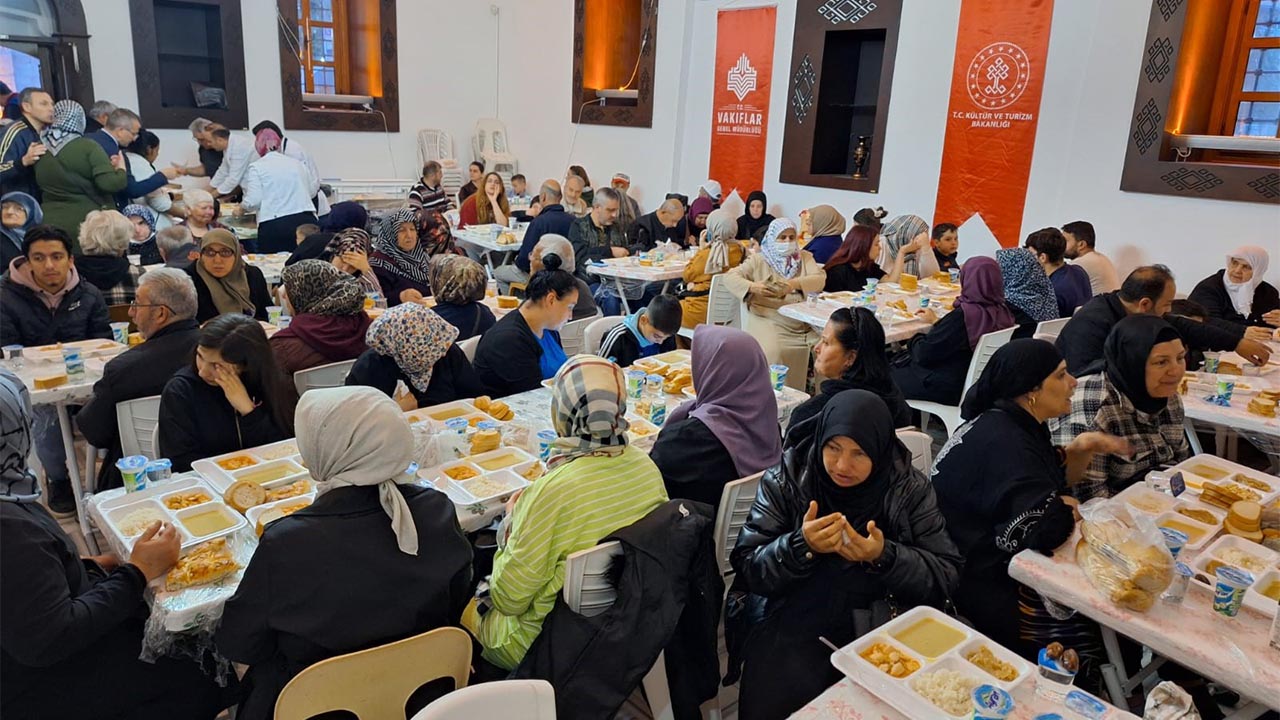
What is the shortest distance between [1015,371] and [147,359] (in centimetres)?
343

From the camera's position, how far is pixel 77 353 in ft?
13.0

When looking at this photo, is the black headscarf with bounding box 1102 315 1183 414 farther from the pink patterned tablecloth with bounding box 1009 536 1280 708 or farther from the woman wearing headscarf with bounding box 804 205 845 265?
the woman wearing headscarf with bounding box 804 205 845 265

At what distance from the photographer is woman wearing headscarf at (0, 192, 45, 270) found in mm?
5645

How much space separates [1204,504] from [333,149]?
11.0 metres

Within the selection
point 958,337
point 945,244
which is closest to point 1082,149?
point 945,244

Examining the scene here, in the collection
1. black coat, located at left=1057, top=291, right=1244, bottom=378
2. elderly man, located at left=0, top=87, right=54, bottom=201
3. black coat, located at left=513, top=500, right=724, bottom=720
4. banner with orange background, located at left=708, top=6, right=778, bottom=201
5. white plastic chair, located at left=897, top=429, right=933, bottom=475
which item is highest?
banner with orange background, located at left=708, top=6, right=778, bottom=201

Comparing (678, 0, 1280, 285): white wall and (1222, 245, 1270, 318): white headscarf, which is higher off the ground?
(678, 0, 1280, 285): white wall

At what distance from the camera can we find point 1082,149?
7422 mm

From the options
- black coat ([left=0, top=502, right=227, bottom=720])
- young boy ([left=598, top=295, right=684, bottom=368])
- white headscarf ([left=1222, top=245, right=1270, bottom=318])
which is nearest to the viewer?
black coat ([left=0, top=502, right=227, bottom=720])

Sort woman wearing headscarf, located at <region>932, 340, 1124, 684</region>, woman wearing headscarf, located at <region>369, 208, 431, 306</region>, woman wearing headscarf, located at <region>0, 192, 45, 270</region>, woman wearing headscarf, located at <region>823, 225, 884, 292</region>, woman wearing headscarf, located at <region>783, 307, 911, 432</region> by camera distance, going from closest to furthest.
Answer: woman wearing headscarf, located at <region>932, 340, 1124, 684</region> → woman wearing headscarf, located at <region>783, 307, 911, 432</region> → woman wearing headscarf, located at <region>0, 192, 45, 270</region> → woman wearing headscarf, located at <region>369, 208, 431, 306</region> → woman wearing headscarf, located at <region>823, 225, 884, 292</region>

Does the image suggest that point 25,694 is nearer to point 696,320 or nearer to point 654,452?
point 654,452

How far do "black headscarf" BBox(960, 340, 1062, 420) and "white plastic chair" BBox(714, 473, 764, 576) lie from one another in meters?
0.84

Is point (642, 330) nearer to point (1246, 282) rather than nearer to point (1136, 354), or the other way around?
point (1136, 354)

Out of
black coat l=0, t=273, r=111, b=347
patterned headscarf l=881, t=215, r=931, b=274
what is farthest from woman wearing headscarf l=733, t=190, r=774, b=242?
black coat l=0, t=273, r=111, b=347
